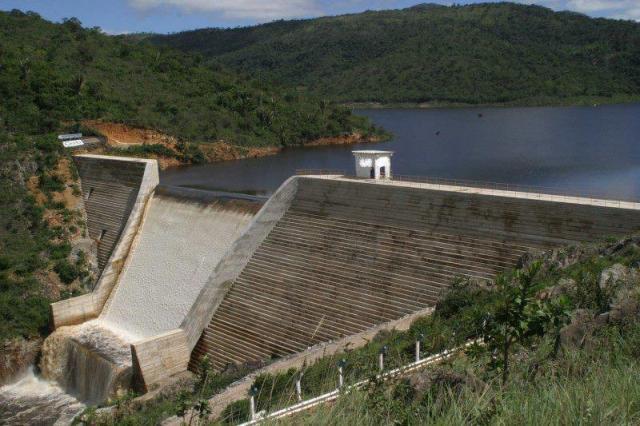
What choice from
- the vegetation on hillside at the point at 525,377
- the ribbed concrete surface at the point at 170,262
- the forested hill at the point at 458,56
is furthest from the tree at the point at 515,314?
the forested hill at the point at 458,56

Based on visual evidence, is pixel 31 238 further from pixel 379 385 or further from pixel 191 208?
pixel 379 385

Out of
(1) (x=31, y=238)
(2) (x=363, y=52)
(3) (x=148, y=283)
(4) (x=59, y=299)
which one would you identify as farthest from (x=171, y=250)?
(2) (x=363, y=52)

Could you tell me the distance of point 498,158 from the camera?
129 feet

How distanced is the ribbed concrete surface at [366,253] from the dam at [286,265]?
3 centimetres

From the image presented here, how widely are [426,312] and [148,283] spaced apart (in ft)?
36.0

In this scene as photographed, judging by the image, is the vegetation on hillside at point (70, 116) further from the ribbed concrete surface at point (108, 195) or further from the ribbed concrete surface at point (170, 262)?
the ribbed concrete surface at point (170, 262)

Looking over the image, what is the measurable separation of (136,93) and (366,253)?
3720 cm

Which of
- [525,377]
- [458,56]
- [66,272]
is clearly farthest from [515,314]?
[458,56]

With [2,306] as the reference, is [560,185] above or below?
above

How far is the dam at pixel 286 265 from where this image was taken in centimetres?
1500

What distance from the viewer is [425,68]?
11238cm

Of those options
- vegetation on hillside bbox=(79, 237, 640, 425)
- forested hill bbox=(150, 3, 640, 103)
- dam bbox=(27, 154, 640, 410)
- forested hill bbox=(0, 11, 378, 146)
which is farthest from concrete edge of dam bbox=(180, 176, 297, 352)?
forested hill bbox=(150, 3, 640, 103)

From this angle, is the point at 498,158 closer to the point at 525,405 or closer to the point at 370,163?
the point at 370,163

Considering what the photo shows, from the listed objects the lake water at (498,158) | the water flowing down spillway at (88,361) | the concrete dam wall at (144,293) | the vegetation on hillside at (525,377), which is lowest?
the water flowing down spillway at (88,361)
